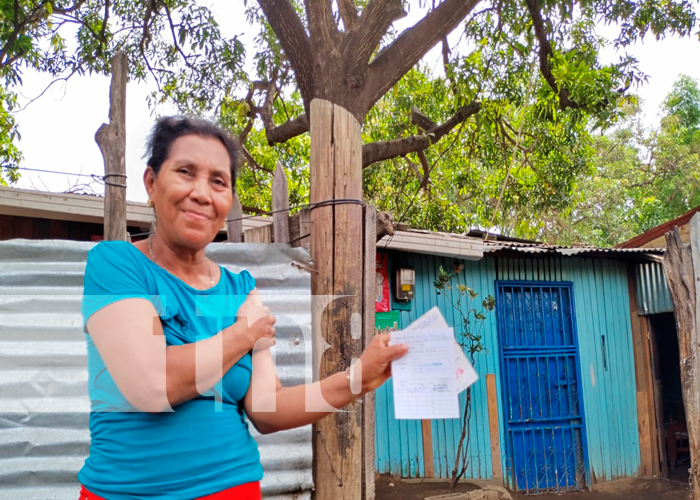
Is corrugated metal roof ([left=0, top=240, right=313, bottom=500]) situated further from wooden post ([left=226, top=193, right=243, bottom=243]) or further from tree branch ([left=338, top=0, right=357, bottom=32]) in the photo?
tree branch ([left=338, top=0, right=357, bottom=32])

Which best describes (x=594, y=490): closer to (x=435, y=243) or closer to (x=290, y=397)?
(x=435, y=243)

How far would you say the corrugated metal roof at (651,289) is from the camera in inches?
358

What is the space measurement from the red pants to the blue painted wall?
6036mm

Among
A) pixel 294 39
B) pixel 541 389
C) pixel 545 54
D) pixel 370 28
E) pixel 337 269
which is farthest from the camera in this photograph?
pixel 541 389

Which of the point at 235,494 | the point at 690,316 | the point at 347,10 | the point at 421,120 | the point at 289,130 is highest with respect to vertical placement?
the point at 421,120

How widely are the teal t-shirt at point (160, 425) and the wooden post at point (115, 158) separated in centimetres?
163

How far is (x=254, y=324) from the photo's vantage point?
145cm

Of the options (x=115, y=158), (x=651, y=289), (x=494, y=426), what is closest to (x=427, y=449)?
(x=494, y=426)

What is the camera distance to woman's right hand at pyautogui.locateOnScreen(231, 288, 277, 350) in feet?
4.66

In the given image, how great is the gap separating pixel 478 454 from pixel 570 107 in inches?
176

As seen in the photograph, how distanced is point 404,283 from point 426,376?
→ 20.0 feet

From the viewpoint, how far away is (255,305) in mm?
1574

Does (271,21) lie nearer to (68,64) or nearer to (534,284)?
(68,64)

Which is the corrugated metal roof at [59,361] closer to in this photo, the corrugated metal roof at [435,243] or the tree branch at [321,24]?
the tree branch at [321,24]
